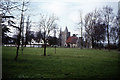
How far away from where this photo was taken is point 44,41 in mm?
8406

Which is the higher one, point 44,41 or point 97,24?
point 97,24

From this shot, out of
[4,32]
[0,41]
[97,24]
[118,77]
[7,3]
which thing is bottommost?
[118,77]

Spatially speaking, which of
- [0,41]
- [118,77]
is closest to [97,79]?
[118,77]

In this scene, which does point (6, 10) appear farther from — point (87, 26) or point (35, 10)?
point (87, 26)

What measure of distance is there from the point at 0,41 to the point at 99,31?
42.0 ft

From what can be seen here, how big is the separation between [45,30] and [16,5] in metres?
4.10

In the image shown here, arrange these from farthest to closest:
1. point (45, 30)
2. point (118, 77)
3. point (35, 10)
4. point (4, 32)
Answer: point (45, 30), point (35, 10), point (4, 32), point (118, 77)

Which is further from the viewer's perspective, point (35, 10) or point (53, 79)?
point (35, 10)

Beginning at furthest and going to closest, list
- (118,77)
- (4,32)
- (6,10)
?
(4,32), (6,10), (118,77)

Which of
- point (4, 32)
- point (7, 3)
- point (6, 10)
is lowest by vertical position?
point (4, 32)

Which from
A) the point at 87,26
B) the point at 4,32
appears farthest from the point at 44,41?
the point at 87,26

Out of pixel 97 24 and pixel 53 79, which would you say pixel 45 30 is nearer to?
pixel 53 79

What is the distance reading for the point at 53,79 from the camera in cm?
284

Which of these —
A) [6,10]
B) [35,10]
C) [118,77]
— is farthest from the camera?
[35,10]
